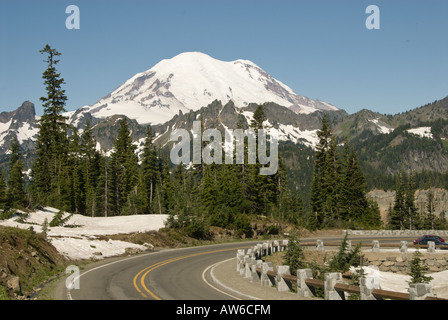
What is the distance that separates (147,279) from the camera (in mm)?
21062

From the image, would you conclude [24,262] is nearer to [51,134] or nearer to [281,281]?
[281,281]

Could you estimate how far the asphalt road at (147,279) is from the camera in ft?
54.9

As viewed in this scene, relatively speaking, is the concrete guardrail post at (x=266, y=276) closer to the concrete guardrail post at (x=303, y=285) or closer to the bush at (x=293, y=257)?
the concrete guardrail post at (x=303, y=285)

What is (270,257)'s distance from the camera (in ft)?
109

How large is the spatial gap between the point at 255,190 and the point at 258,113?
1380 cm

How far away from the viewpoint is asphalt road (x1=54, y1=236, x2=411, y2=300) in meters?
16.7

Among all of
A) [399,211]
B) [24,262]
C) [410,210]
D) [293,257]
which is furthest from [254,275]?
[410,210]

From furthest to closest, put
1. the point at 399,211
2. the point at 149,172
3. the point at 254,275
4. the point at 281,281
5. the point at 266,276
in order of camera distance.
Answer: the point at 399,211, the point at 149,172, the point at 254,275, the point at 266,276, the point at 281,281

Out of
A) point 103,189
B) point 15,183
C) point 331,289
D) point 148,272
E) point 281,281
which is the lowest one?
point 148,272

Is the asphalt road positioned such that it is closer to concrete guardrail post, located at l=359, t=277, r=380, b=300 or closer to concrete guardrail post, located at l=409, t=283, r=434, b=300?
concrete guardrail post, located at l=359, t=277, r=380, b=300

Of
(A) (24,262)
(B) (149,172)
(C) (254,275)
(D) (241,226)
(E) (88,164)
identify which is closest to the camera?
(C) (254,275)

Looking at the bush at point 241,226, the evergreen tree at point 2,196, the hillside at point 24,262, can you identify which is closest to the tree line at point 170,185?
the bush at point 241,226
